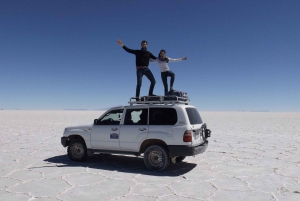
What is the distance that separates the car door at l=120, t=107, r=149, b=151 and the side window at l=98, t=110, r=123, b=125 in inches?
12.8

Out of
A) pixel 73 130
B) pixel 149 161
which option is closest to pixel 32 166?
pixel 73 130

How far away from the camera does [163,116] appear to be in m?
7.23

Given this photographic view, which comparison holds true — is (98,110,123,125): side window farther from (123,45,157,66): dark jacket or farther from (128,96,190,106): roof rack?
(123,45,157,66): dark jacket

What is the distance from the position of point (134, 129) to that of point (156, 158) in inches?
38.4

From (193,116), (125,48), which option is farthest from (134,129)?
(125,48)

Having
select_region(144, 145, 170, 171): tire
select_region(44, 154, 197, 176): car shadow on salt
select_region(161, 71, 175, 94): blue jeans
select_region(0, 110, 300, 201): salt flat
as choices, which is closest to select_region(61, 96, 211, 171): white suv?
select_region(144, 145, 170, 171): tire

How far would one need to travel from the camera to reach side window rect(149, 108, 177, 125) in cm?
706

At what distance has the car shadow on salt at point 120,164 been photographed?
718 cm

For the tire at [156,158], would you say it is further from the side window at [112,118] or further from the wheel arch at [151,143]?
the side window at [112,118]

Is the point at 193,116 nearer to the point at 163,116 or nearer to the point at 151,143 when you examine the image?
the point at 163,116

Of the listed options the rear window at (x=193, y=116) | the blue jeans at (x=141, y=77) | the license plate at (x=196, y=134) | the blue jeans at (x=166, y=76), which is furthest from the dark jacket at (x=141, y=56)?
the license plate at (x=196, y=134)

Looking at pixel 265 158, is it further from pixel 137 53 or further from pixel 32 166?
pixel 32 166

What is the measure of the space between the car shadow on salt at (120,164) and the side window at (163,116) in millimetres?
1274

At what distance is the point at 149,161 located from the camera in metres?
7.20
